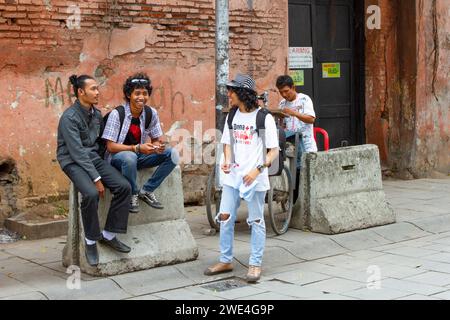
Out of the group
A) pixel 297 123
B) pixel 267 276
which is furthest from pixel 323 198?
pixel 267 276

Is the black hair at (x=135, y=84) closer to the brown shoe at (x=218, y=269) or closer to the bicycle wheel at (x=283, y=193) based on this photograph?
the brown shoe at (x=218, y=269)

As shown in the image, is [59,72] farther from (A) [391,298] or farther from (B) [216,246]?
(A) [391,298]

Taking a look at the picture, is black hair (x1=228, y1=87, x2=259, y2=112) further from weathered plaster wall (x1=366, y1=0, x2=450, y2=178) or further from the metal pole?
weathered plaster wall (x1=366, y1=0, x2=450, y2=178)

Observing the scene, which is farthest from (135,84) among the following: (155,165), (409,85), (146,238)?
(409,85)

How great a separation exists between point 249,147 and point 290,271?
137cm

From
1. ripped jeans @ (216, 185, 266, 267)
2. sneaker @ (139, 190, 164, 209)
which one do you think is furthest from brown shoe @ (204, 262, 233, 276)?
sneaker @ (139, 190, 164, 209)

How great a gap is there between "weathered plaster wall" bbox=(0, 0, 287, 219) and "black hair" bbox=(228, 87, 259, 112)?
3.09 metres

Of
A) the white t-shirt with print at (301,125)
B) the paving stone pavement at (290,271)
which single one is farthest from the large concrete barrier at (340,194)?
the white t-shirt with print at (301,125)

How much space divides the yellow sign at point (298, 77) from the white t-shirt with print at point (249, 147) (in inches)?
220

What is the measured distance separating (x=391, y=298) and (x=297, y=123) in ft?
11.1

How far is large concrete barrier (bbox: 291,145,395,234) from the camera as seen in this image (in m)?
8.60

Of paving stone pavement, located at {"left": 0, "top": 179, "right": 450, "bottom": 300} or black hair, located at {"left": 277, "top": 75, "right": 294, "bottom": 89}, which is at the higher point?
black hair, located at {"left": 277, "top": 75, "right": 294, "bottom": 89}

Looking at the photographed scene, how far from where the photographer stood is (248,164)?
22.4ft

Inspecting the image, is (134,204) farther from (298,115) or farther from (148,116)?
(298,115)
